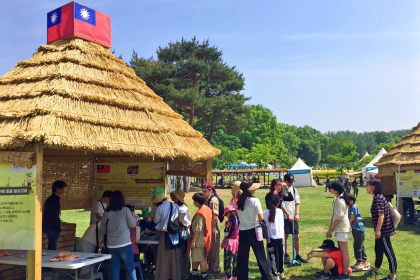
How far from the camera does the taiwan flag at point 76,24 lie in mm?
8469

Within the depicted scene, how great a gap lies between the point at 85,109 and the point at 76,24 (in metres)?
2.71

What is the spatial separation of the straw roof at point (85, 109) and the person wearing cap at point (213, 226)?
0.75 meters

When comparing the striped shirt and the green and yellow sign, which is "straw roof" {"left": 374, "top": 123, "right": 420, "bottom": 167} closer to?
the striped shirt

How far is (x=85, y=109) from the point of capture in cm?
678

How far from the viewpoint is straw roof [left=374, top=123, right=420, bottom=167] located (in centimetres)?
1364

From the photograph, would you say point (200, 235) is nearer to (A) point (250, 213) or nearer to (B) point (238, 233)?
(B) point (238, 233)

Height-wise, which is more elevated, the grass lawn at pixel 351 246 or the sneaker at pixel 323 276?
the sneaker at pixel 323 276

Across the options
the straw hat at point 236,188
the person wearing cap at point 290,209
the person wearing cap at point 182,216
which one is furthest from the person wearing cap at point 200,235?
the person wearing cap at point 290,209

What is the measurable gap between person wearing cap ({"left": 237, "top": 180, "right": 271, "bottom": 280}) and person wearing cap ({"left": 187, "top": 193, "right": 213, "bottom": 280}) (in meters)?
0.76

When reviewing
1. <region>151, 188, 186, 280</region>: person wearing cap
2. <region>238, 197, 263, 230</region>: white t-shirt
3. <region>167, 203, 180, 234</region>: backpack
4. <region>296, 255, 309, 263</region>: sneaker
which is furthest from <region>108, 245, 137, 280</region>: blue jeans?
<region>296, 255, 309, 263</region>: sneaker

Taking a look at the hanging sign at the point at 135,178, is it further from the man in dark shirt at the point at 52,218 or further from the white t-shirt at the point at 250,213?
the white t-shirt at the point at 250,213

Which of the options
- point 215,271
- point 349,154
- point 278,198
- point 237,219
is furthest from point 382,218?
point 349,154

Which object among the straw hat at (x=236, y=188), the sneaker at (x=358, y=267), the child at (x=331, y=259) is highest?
the straw hat at (x=236, y=188)

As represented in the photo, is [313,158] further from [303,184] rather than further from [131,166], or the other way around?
[131,166]
